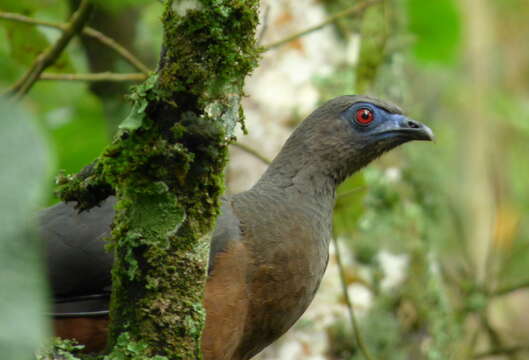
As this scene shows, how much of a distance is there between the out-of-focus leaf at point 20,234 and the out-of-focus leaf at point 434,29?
503 cm

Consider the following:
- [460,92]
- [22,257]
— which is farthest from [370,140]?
[460,92]

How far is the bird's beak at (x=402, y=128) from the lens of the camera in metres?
3.71

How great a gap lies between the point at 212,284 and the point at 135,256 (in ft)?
3.26

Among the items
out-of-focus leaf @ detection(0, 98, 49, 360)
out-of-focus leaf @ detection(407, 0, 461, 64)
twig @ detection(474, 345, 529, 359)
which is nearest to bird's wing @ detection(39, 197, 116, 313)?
out-of-focus leaf @ detection(0, 98, 49, 360)

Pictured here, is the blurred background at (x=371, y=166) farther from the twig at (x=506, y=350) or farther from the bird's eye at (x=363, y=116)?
the bird's eye at (x=363, y=116)

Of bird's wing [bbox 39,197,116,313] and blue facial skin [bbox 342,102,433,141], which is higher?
blue facial skin [bbox 342,102,433,141]

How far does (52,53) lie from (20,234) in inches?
124

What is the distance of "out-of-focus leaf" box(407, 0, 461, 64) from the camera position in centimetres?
543

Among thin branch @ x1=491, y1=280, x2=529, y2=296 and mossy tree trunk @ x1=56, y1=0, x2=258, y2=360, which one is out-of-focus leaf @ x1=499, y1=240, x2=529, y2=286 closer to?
thin branch @ x1=491, y1=280, x2=529, y2=296

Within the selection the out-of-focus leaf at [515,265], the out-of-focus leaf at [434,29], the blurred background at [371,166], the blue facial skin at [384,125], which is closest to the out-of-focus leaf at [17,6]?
the blurred background at [371,166]

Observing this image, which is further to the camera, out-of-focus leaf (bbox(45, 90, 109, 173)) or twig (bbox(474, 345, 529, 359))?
twig (bbox(474, 345, 529, 359))

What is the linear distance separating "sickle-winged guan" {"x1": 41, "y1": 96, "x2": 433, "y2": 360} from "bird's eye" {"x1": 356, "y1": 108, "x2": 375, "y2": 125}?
512mm

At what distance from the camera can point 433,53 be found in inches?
227

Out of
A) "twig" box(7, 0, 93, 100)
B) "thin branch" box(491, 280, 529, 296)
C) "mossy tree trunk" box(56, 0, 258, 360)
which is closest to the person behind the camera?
"mossy tree trunk" box(56, 0, 258, 360)
